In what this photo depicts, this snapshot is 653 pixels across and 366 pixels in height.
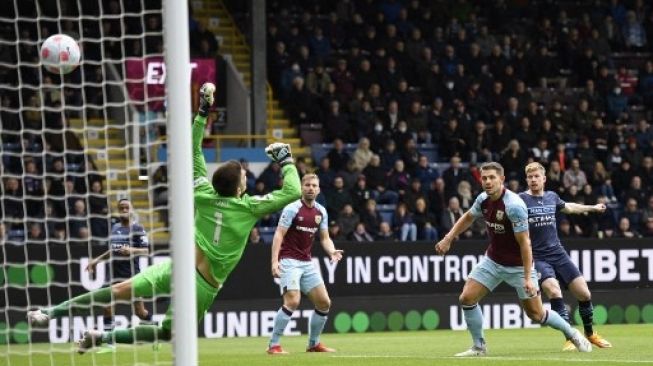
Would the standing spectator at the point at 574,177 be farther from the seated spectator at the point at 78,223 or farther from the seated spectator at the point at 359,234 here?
the seated spectator at the point at 78,223

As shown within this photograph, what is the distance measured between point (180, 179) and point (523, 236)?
5.83 m

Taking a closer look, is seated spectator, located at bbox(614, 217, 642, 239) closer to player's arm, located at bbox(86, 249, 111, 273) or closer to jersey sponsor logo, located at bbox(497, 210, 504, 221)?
player's arm, located at bbox(86, 249, 111, 273)

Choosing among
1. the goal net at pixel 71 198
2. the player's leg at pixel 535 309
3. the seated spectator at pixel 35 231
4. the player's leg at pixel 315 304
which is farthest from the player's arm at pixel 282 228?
the seated spectator at pixel 35 231

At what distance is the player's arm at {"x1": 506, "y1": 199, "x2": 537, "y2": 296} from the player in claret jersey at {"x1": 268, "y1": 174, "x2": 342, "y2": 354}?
255 cm

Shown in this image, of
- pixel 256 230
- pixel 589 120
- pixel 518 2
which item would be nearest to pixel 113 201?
pixel 256 230

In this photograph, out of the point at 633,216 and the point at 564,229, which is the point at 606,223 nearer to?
the point at 633,216

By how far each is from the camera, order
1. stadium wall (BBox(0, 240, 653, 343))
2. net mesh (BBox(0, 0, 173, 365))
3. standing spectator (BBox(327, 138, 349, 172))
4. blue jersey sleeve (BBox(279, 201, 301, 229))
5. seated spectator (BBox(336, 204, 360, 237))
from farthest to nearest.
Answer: standing spectator (BBox(327, 138, 349, 172)) → seated spectator (BBox(336, 204, 360, 237)) → stadium wall (BBox(0, 240, 653, 343)) → net mesh (BBox(0, 0, 173, 365)) → blue jersey sleeve (BBox(279, 201, 301, 229))

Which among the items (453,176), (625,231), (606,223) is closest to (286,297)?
(453,176)

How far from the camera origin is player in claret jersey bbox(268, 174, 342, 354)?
606 inches

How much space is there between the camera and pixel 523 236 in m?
13.4

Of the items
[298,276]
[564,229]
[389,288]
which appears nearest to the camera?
[298,276]

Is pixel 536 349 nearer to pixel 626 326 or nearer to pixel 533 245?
pixel 533 245

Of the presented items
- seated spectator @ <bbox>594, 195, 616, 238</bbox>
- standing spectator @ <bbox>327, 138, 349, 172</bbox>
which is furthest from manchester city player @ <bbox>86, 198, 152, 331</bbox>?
seated spectator @ <bbox>594, 195, 616, 238</bbox>

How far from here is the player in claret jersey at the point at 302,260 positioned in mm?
15383
